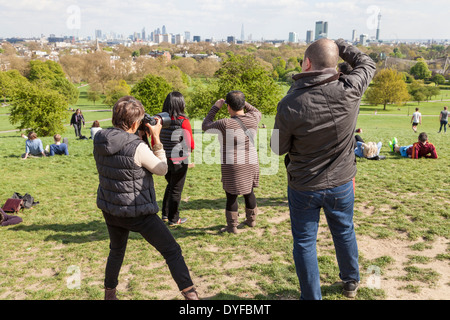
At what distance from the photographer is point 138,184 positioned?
3.27m

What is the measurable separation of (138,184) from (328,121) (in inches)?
71.2

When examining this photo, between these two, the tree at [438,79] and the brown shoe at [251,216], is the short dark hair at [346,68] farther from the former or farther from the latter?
the tree at [438,79]

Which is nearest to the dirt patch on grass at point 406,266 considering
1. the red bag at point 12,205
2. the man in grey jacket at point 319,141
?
the man in grey jacket at point 319,141

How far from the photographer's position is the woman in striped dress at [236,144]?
5.01 metres

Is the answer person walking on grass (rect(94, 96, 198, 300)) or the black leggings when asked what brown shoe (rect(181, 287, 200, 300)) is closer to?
person walking on grass (rect(94, 96, 198, 300))

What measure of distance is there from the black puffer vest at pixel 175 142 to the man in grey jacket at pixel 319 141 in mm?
2502

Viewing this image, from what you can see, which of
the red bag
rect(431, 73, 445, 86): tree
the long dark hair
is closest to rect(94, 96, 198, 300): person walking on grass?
the long dark hair

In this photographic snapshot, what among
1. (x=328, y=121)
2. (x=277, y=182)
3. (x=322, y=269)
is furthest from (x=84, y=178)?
(x=328, y=121)

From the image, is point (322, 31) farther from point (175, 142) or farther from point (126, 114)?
point (126, 114)

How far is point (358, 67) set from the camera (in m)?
3.15

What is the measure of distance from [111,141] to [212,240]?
8.65 feet

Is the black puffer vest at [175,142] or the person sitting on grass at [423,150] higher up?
the black puffer vest at [175,142]
